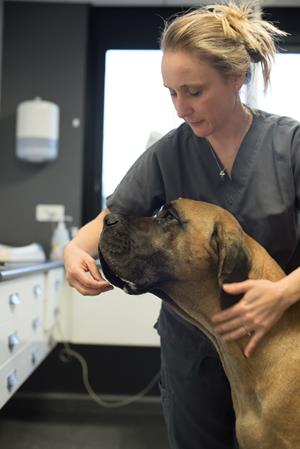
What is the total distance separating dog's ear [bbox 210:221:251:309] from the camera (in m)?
0.95

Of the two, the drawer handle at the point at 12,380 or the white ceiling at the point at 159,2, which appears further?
the white ceiling at the point at 159,2

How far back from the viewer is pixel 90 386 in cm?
281

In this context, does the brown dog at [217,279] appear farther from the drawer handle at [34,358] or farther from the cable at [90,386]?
the cable at [90,386]

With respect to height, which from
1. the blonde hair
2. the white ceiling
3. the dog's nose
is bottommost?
the dog's nose

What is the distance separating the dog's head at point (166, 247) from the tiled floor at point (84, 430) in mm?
1524

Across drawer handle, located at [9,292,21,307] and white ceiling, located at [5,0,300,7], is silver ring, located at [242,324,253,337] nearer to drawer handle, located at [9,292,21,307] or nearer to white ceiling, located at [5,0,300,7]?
drawer handle, located at [9,292,21,307]

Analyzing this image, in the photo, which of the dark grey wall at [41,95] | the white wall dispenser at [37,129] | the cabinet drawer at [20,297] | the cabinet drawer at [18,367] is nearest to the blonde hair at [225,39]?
the cabinet drawer at [20,297]

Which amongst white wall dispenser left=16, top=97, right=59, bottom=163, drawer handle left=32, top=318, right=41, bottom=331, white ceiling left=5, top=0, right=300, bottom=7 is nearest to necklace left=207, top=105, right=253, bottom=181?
drawer handle left=32, top=318, right=41, bottom=331

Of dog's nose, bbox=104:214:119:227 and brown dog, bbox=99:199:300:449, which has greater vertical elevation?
dog's nose, bbox=104:214:119:227

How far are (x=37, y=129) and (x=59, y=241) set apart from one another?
657 mm

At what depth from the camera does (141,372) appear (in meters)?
2.80

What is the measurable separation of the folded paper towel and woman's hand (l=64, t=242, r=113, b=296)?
1218 mm

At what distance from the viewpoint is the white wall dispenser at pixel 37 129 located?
2793mm

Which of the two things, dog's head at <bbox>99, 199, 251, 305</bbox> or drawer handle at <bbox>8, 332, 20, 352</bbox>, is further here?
drawer handle at <bbox>8, 332, 20, 352</bbox>
